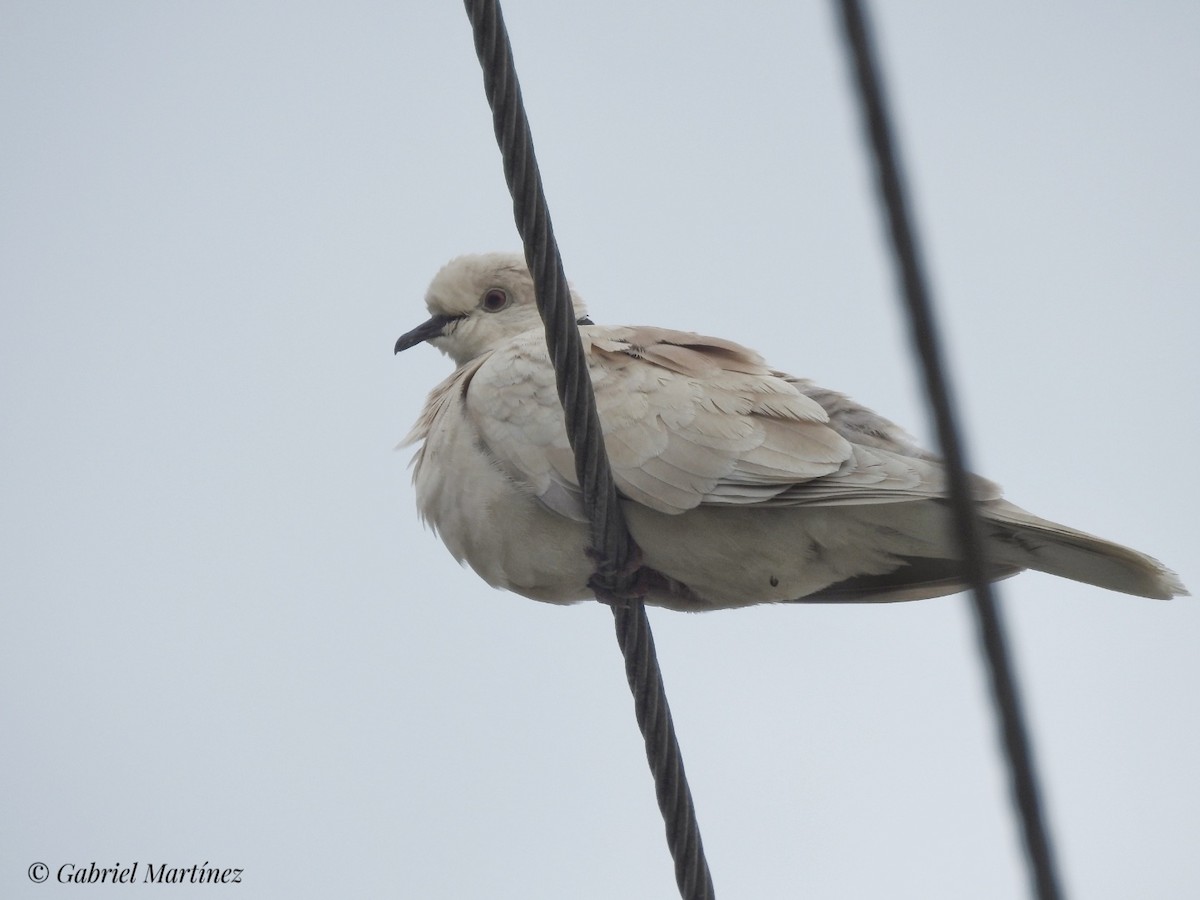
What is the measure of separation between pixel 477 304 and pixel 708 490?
1.86 meters

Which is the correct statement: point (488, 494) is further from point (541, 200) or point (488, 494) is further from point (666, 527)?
point (541, 200)

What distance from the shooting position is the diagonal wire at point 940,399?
2.94 feet

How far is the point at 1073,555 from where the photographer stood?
330 cm

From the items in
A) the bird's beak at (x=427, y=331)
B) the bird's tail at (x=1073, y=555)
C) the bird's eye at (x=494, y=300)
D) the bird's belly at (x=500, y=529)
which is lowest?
the bird's tail at (x=1073, y=555)

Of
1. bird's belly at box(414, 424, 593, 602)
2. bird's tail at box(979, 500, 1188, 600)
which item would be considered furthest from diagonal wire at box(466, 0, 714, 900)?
bird's tail at box(979, 500, 1188, 600)

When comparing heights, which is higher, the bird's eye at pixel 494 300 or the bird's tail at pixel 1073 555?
the bird's eye at pixel 494 300

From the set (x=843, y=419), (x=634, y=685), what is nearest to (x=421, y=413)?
(x=843, y=419)

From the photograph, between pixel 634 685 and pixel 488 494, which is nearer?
pixel 634 685

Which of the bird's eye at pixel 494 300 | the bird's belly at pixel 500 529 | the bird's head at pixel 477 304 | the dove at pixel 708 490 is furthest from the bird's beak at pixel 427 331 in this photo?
the bird's belly at pixel 500 529

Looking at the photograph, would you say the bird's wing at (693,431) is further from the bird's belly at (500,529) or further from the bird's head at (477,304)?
the bird's head at (477,304)

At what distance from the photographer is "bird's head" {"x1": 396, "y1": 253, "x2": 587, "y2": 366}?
5090 mm

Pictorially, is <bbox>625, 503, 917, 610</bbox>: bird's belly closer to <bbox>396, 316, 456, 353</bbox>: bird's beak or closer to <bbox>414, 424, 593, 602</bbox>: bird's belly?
<bbox>414, 424, 593, 602</bbox>: bird's belly

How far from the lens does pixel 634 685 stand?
299 centimetres

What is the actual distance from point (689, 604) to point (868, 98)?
315 cm
